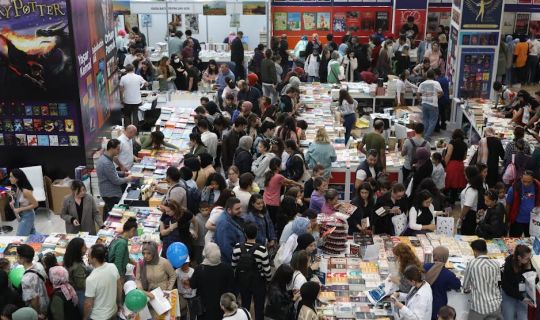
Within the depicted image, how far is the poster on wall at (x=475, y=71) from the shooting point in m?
15.6

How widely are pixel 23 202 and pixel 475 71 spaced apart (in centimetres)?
1056

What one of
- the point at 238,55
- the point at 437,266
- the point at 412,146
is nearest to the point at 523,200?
the point at 412,146

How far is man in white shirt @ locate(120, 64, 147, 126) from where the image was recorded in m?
13.8

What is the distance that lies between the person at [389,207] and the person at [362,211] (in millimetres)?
91

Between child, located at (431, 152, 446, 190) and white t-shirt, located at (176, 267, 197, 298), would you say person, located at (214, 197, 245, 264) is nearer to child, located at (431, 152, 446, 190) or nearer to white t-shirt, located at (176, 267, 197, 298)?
white t-shirt, located at (176, 267, 197, 298)

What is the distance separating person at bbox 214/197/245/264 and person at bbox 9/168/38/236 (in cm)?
270

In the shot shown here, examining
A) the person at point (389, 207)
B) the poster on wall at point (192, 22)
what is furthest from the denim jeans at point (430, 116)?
the poster on wall at point (192, 22)

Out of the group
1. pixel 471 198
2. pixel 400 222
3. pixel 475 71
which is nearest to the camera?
pixel 400 222

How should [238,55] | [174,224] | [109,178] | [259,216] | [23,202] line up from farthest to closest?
[238,55] < [109,178] < [23,202] < [259,216] < [174,224]

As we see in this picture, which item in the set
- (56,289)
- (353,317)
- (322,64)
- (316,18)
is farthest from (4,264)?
(316,18)

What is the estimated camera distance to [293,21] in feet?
71.6

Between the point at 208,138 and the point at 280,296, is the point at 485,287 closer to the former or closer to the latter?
the point at 280,296

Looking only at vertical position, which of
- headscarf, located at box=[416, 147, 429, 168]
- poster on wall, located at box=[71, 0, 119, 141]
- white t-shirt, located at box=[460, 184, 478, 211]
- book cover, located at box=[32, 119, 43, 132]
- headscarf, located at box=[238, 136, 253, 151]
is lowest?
white t-shirt, located at box=[460, 184, 478, 211]

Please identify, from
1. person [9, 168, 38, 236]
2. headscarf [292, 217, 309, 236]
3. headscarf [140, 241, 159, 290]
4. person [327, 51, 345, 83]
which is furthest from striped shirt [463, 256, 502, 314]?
person [327, 51, 345, 83]
